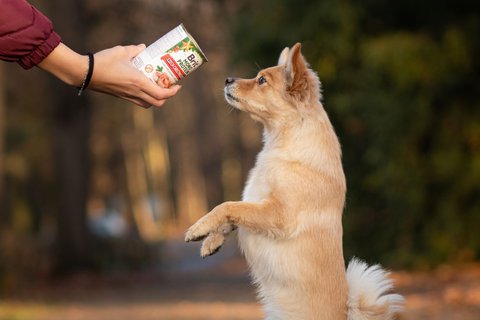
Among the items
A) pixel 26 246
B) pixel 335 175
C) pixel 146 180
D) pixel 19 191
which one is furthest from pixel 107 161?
pixel 335 175

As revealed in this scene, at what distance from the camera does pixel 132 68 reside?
342cm

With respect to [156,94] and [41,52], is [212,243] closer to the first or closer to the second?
[156,94]

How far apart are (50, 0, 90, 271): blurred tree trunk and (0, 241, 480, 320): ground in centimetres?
92

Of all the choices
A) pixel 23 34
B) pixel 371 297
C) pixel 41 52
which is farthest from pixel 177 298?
pixel 23 34

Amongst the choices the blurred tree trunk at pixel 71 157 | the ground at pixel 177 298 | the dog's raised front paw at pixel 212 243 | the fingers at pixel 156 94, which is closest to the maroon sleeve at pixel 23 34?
the fingers at pixel 156 94

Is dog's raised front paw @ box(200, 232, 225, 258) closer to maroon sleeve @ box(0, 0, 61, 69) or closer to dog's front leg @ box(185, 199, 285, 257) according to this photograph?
dog's front leg @ box(185, 199, 285, 257)

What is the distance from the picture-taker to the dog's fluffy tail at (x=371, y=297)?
15.0 ft

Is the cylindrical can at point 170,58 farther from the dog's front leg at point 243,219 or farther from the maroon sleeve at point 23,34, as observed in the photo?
the dog's front leg at point 243,219

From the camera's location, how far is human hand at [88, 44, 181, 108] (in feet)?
10.8

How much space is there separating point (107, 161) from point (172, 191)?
1564 cm

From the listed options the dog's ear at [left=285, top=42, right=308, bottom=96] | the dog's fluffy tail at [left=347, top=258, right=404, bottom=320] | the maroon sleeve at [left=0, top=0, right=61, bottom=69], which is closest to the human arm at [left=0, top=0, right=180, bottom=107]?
the maroon sleeve at [left=0, top=0, right=61, bottom=69]

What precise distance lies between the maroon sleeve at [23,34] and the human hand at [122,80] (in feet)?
1.03

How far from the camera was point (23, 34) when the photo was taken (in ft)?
9.45

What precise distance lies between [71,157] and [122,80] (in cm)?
1604
